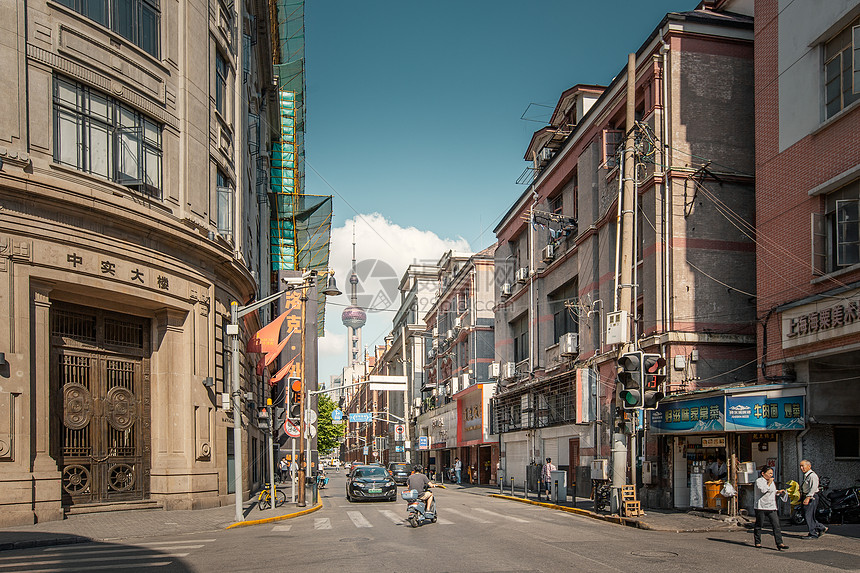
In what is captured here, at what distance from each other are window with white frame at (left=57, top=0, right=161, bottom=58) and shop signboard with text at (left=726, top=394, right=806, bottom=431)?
19.6m

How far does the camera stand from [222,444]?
24.8 m

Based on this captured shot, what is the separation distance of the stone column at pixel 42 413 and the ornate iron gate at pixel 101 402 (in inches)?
46.9

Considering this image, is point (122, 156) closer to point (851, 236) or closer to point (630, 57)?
point (630, 57)

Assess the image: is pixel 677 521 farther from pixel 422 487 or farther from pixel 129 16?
pixel 129 16

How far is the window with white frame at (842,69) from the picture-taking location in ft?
59.7

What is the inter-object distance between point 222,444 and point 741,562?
1720 cm

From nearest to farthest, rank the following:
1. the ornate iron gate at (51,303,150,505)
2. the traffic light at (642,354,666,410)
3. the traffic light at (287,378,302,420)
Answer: the traffic light at (642,354,666,410) → the ornate iron gate at (51,303,150,505) → the traffic light at (287,378,302,420)

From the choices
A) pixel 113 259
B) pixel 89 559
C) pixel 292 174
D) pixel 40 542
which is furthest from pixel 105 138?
pixel 292 174

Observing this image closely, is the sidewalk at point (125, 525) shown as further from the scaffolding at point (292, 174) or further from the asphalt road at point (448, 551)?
the scaffolding at point (292, 174)

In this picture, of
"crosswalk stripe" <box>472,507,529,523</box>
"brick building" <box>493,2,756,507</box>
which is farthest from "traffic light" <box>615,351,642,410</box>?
"crosswalk stripe" <box>472,507,529,523</box>

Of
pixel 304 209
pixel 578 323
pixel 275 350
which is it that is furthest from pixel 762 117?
pixel 304 209

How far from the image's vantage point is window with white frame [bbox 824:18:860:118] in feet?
59.7

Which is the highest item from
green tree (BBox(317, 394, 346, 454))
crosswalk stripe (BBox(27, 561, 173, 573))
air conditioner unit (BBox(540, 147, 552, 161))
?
air conditioner unit (BBox(540, 147, 552, 161))

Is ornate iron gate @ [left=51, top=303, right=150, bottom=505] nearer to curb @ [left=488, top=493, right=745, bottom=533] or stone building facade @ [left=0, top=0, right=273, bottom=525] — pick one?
stone building facade @ [left=0, top=0, right=273, bottom=525]
